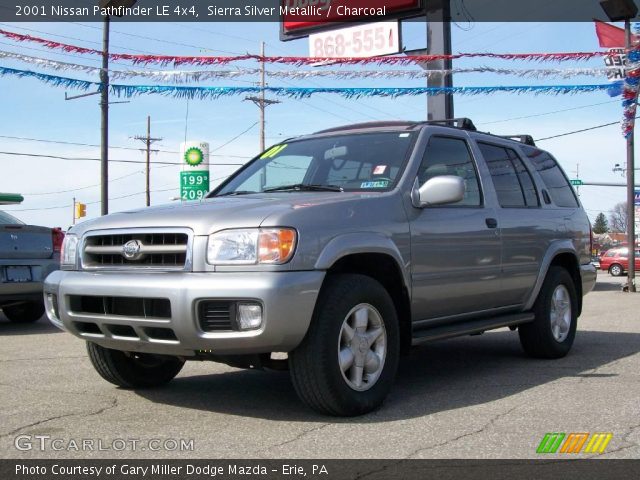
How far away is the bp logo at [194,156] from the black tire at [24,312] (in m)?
29.9

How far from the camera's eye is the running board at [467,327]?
16.7ft

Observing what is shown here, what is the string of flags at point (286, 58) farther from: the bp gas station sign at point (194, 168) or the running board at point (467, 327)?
the bp gas station sign at point (194, 168)

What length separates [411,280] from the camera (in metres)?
4.98

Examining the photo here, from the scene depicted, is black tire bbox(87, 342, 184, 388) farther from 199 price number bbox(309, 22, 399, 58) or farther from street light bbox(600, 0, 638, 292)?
199 price number bbox(309, 22, 399, 58)

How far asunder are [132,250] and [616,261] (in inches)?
1262

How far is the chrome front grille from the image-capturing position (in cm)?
430

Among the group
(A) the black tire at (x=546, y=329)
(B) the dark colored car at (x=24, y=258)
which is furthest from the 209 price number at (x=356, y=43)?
(A) the black tire at (x=546, y=329)

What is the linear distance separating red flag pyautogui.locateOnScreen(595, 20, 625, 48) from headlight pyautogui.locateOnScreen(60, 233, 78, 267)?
1455 cm

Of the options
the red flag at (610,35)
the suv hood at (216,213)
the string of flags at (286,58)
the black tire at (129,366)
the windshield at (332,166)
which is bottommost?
the black tire at (129,366)

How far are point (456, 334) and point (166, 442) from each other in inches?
89.2

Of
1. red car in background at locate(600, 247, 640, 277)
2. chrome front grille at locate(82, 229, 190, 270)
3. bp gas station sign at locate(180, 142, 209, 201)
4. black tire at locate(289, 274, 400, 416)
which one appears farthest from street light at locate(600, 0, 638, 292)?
bp gas station sign at locate(180, 142, 209, 201)

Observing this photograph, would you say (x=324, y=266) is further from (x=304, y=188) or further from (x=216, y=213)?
(x=304, y=188)
